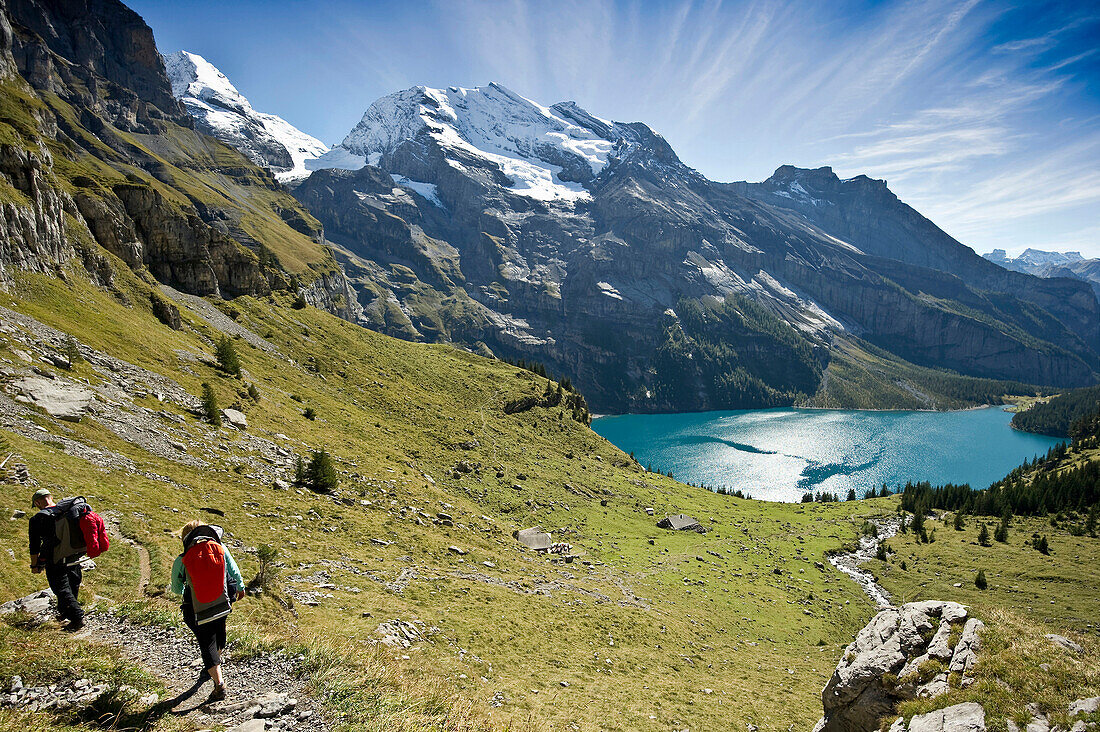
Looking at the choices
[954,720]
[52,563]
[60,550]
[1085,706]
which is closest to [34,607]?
[52,563]

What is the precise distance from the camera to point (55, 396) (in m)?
24.9

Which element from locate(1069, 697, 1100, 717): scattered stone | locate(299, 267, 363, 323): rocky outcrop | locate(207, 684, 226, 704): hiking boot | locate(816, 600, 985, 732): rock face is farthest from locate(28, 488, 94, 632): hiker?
locate(299, 267, 363, 323): rocky outcrop

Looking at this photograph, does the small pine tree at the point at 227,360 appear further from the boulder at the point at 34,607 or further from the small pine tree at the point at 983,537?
the small pine tree at the point at 983,537

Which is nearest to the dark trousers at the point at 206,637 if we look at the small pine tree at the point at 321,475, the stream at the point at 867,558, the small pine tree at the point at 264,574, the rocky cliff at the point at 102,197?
the small pine tree at the point at 264,574

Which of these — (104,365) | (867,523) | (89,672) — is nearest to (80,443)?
(104,365)

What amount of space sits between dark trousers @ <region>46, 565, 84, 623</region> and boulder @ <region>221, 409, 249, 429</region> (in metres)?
27.9

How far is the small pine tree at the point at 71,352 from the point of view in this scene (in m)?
28.7

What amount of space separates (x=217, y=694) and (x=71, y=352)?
31.8m

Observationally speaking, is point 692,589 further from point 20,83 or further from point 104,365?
point 20,83

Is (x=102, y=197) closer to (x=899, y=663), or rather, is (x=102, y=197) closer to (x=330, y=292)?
(x=899, y=663)

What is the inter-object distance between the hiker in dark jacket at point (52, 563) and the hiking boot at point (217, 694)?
4372 mm

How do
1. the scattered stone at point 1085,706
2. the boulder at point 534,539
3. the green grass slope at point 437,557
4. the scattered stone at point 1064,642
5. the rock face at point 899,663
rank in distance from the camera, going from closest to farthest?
the scattered stone at point 1085,706
the scattered stone at point 1064,642
the rock face at point 899,663
the green grass slope at point 437,557
the boulder at point 534,539

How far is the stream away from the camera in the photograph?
50.6 m

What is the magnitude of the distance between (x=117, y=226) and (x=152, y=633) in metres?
65.7
